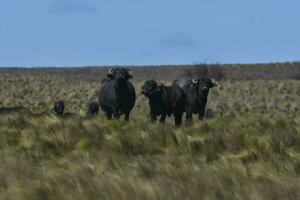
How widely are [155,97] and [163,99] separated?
23 cm

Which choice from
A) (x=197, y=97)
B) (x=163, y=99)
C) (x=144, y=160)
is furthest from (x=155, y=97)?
(x=144, y=160)

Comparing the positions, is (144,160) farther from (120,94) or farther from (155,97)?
(155,97)

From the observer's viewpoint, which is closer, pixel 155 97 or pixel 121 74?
pixel 121 74

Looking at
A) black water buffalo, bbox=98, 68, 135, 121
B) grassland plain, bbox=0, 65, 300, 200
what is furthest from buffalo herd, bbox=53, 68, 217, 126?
grassland plain, bbox=0, 65, 300, 200

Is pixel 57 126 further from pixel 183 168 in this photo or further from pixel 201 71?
pixel 201 71

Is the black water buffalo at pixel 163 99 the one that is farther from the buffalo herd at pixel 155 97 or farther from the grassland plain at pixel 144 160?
the grassland plain at pixel 144 160

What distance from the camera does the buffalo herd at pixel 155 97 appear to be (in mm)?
22406

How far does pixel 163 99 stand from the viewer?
2297 centimetres

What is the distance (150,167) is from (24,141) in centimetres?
437

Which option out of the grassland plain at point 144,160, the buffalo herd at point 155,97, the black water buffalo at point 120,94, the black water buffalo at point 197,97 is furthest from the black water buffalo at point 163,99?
the grassland plain at point 144,160

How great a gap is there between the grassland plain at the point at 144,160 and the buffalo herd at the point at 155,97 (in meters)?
5.37

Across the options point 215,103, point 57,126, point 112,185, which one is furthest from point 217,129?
point 215,103

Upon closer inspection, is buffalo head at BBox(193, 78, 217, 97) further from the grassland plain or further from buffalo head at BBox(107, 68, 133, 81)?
the grassland plain

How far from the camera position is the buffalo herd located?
2241 centimetres
